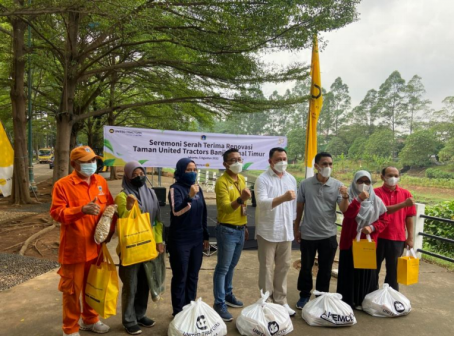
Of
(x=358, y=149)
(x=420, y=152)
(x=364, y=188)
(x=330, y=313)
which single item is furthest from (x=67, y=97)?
(x=358, y=149)

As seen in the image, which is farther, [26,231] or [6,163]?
[6,163]

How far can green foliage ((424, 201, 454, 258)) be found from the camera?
656 centimetres

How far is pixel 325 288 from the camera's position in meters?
3.44

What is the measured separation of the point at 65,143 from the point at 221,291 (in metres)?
7.66

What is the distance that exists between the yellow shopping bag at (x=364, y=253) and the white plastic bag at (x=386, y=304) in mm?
311

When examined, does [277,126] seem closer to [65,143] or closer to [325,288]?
[65,143]

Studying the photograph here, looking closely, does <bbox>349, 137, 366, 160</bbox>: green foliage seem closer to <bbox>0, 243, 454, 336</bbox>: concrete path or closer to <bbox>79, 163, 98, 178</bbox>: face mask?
<bbox>0, 243, 454, 336</bbox>: concrete path

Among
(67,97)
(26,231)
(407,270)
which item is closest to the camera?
(407,270)

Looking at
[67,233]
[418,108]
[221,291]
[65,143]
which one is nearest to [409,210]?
[221,291]

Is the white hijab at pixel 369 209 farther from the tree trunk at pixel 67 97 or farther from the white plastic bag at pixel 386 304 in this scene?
the tree trunk at pixel 67 97

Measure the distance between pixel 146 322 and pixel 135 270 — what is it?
0.58 meters

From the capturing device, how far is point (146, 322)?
299 centimetres

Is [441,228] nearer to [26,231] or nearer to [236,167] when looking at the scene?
[236,167]

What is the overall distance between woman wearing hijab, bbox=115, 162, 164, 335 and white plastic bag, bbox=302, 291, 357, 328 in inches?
61.1
